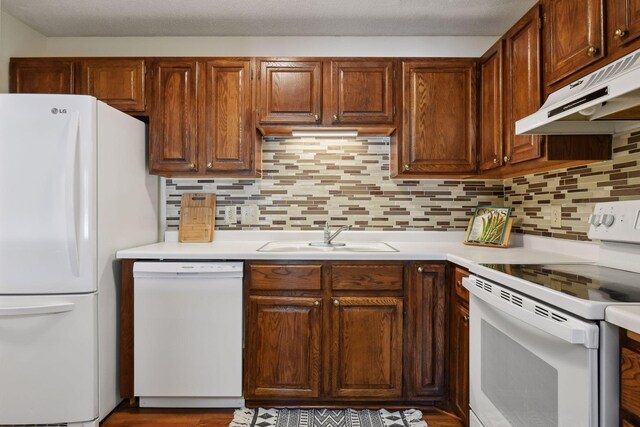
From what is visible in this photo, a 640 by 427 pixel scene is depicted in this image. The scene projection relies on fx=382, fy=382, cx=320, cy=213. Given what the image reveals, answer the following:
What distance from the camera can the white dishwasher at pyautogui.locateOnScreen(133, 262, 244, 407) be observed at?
198 cm

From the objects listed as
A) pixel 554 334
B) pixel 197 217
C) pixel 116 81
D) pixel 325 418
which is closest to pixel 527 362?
pixel 554 334

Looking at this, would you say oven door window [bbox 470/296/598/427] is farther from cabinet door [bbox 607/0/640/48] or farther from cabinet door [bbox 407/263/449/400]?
cabinet door [bbox 607/0/640/48]

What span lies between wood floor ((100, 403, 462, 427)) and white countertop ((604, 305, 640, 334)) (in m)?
1.31

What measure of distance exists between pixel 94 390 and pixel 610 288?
2.16 m

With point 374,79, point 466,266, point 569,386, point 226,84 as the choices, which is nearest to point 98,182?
point 226,84

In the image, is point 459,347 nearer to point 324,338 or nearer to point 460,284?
point 460,284

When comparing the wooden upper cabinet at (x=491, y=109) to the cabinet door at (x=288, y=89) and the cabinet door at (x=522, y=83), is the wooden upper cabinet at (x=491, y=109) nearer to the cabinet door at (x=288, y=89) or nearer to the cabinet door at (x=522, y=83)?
the cabinet door at (x=522, y=83)

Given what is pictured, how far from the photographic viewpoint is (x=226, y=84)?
90.9 inches

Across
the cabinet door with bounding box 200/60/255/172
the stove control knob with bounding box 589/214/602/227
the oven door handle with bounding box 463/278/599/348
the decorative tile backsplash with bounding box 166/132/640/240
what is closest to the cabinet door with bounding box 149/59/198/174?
the cabinet door with bounding box 200/60/255/172

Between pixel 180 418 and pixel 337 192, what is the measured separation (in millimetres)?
1607

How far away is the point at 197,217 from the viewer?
2.57 metres

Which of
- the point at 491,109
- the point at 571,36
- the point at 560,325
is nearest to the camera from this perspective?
the point at 560,325

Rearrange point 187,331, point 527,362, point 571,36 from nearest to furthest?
point 527,362 < point 571,36 < point 187,331

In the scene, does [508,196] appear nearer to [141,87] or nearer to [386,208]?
[386,208]
